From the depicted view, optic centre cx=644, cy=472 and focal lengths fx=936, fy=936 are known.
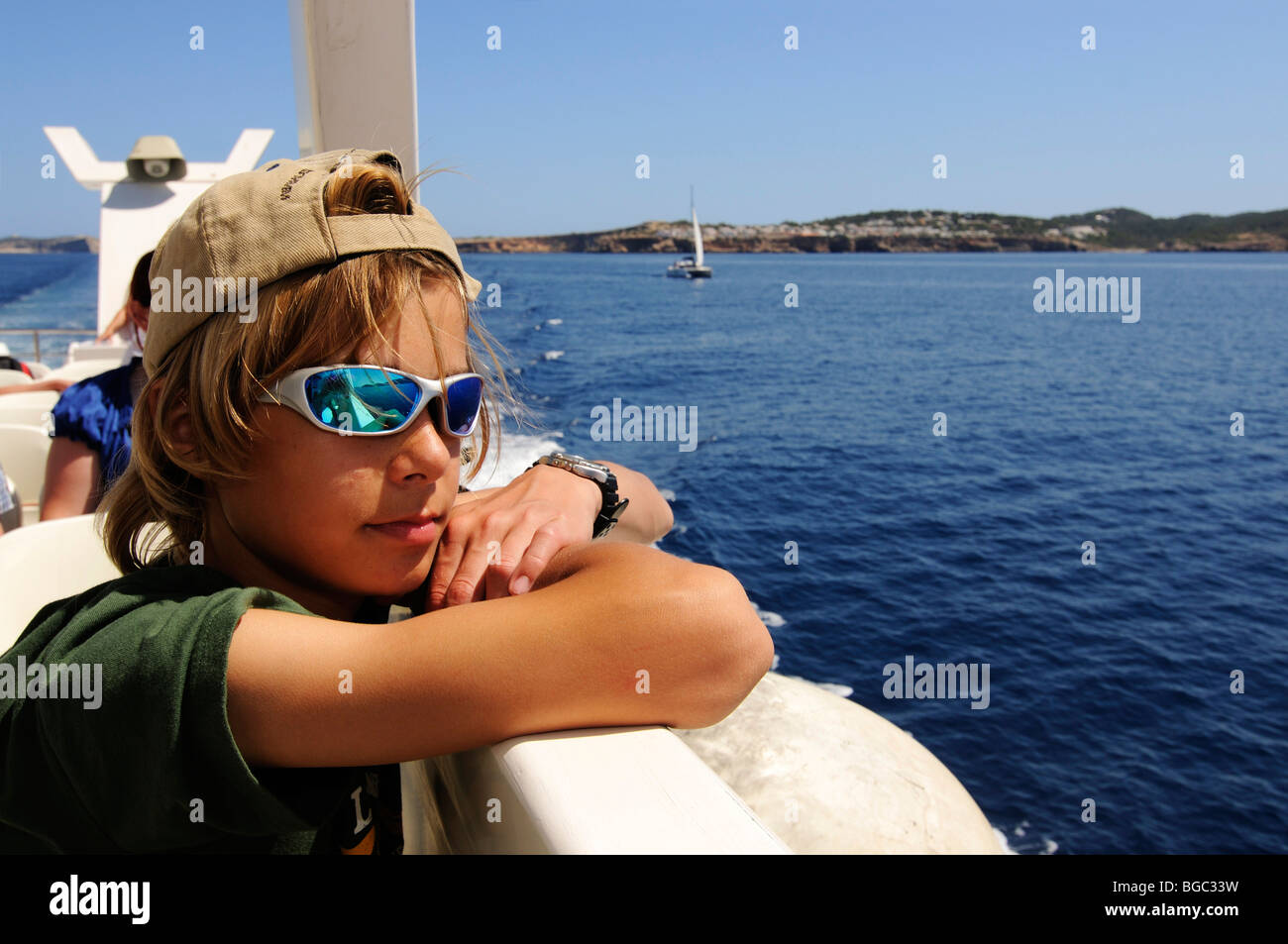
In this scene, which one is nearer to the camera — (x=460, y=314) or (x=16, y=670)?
(x=16, y=670)

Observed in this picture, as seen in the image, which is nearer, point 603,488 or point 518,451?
point 603,488

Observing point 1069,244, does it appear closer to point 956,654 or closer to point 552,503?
point 956,654

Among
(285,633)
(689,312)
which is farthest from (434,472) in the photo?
(689,312)

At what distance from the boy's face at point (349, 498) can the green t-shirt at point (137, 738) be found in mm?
129

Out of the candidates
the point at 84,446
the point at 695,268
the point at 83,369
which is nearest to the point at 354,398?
the point at 84,446

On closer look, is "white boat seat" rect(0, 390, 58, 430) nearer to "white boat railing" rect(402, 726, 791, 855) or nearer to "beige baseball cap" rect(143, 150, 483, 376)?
"beige baseball cap" rect(143, 150, 483, 376)

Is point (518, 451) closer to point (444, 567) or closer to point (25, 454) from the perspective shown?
point (25, 454)

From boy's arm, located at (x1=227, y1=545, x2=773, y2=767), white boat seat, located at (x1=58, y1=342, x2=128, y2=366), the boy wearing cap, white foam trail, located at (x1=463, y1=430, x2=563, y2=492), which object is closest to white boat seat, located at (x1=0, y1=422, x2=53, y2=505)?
the boy wearing cap

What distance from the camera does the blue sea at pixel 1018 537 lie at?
34.7 ft

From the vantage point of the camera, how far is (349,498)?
1.15m

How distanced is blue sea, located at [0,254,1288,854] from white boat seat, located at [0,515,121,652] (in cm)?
96

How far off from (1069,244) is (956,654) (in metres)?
166

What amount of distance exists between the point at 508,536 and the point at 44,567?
1.07m
